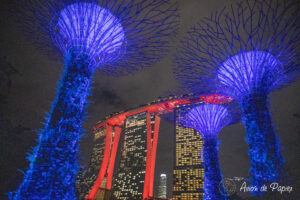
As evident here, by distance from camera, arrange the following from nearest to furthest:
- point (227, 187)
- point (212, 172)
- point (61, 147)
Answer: point (61, 147), point (212, 172), point (227, 187)

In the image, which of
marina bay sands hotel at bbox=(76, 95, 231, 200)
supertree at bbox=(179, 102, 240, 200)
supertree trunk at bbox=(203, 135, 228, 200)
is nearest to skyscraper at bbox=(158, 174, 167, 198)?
marina bay sands hotel at bbox=(76, 95, 231, 200)

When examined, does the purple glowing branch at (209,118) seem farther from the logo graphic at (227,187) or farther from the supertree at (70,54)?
the supertree at (70,54)

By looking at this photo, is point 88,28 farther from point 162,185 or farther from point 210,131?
point 162,185

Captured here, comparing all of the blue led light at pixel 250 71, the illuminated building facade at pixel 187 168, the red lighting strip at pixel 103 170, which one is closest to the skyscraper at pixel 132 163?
the red lighting strip at pixel 103 170

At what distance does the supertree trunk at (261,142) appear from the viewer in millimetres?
6605

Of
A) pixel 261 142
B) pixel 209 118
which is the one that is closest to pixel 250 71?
pixel 261 142

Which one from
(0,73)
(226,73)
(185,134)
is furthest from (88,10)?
(185,134)

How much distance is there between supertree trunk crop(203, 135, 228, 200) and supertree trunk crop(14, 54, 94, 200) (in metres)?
8.87

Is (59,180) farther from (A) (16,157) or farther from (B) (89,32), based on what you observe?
(A) (16,157)

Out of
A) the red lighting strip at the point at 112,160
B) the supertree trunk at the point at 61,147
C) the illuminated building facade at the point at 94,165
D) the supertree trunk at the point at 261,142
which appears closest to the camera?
the supertree trunk at the point at 61,147

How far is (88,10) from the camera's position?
6617mm

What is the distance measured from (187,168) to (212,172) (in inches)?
1650

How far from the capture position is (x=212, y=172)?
37.1 feet

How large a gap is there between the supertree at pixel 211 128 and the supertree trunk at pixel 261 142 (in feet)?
15.1
